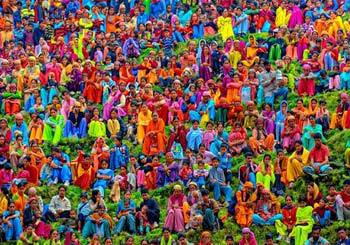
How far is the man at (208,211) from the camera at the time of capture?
92.3 feet

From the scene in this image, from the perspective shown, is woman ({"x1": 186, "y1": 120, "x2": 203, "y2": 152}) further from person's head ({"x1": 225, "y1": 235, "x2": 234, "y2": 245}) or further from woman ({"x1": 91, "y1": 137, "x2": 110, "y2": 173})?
person's head ({"x1": 225, "y1": 235, "x2": 234, "y2": 245})

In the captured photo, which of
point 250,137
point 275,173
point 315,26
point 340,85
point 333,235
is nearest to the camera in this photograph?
point 333,235

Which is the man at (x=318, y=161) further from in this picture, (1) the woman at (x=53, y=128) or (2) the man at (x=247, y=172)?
(1) the woman at (x=53, y=128)

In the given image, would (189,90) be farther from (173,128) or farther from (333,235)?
(333,235)

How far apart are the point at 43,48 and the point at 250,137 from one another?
9.52 m

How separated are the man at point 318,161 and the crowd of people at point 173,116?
4cm

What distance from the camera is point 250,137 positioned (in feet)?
103

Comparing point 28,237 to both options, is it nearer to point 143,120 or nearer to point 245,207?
point 245,207

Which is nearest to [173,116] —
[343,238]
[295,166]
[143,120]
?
[143,120]

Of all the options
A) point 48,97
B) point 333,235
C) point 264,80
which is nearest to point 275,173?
point 333,235

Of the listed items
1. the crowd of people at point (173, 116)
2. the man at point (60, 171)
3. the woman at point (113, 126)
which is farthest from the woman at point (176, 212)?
the woman at point (113, 126)

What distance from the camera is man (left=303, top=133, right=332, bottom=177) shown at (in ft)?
96.3

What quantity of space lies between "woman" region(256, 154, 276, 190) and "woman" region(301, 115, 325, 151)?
1334mm

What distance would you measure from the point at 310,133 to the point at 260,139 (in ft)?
4.74
